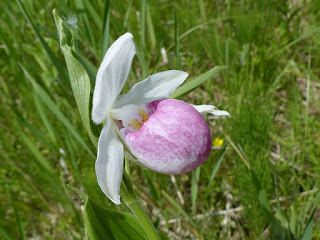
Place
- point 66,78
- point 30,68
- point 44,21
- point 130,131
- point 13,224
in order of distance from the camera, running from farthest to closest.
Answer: point 44,21 → point 30,68 → point 13,224 → point 66,78 → point 130,131

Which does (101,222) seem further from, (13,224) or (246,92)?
(246,92)

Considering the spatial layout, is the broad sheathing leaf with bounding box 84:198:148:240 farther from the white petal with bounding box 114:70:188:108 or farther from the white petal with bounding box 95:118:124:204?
the white petal with bounding box 114:70:188:108

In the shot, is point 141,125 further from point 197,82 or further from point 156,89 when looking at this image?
point 197,82

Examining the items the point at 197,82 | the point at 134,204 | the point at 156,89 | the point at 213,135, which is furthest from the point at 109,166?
the point at 213,135

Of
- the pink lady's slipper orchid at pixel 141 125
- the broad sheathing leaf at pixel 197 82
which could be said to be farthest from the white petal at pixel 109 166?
the broad sheathing leaf at pixel 197 82

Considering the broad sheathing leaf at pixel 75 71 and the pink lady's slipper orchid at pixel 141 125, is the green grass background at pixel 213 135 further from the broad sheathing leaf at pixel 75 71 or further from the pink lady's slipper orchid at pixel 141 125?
the broad sheathing leaf at pixel 75 71

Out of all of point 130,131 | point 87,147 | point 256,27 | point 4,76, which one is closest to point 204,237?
point 87,147

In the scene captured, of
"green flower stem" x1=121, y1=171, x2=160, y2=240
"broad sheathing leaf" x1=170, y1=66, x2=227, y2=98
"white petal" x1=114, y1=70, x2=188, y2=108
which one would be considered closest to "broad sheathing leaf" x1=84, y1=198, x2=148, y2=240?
"green flower stem" x1=121, y1=171, x2=160, y2=240
